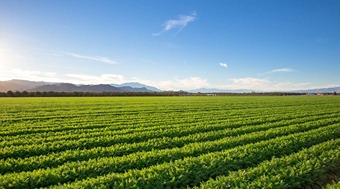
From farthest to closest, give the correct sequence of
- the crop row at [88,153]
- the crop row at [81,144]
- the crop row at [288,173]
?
1. the crop row at [81,144]
2. the crop row at [88,153]
3. the crop row at [288,173]

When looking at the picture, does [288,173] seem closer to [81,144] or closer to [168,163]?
[168,163]

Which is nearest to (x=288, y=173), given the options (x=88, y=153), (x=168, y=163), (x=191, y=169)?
(x=191, y=169)

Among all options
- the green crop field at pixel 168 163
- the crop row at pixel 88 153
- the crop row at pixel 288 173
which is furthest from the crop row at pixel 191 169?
the crop row at pixel 88 153

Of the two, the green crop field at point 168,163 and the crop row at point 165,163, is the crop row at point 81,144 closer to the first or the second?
the green crop field at point 168,163

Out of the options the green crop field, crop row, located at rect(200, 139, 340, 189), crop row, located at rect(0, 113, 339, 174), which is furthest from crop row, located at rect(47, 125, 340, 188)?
crop row, located at rect(0, 113, 339, 174)

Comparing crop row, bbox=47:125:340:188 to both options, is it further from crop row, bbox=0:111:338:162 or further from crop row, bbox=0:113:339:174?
crop row, bbox=0:111:338:162

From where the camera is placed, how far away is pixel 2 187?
656 centimetres

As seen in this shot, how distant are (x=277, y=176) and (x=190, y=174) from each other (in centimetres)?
229

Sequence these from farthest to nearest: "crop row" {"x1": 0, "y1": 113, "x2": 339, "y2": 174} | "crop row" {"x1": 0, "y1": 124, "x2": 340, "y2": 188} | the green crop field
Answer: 1. "crop row" {"x1": 0, "y1": 113, "x2": 339, "y2": 174}
2. "crop row" {"x1": 0, "y1": 124, "x2": 340, "y2": 188}
3. the green crop field

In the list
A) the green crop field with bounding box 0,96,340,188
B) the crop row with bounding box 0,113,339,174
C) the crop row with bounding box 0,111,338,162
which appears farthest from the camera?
the crop row with bounding box 0,111,338,162

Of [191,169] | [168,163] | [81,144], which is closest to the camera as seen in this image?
[191,169]

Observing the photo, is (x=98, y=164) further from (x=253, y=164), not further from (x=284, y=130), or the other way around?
(x=284, y=130)

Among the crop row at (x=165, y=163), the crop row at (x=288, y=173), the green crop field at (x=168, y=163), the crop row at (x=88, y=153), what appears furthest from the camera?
the crop row at (x=88, y=153)

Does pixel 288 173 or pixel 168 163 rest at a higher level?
pixel 168 163
